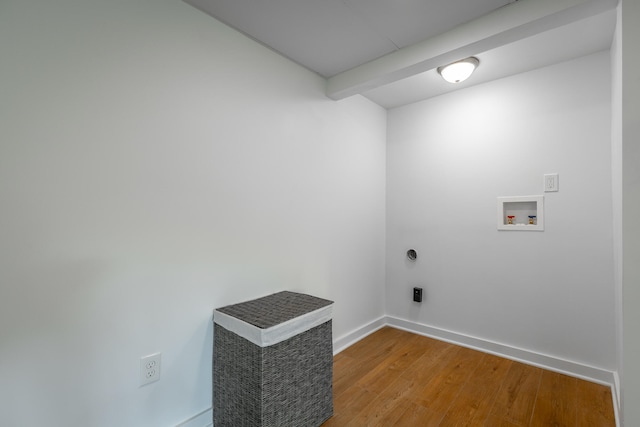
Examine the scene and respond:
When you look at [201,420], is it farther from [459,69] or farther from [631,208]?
[459,69]

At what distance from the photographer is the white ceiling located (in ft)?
4.57

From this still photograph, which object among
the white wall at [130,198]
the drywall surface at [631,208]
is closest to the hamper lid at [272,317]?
the white wall at [130,198]

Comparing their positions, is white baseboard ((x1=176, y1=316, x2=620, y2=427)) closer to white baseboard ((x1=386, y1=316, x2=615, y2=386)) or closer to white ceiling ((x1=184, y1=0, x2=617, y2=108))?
white baseboard ((x1=386, y1=316, x2=615, y2=386))

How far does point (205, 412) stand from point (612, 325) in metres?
2.49

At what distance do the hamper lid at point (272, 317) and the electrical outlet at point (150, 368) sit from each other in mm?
299

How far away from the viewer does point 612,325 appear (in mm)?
1854

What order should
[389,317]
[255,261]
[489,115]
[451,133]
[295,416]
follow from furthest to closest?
[389,317], [451,133], [489,115], [255,261], [295,416]

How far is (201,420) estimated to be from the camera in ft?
4.84

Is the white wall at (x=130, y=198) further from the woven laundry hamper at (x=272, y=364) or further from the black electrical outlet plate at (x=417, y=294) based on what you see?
the black electrical outlet plate at (x=417, y=294)

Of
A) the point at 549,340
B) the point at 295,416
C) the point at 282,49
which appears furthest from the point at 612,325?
the point at 282,49

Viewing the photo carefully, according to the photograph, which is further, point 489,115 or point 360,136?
point 360,136

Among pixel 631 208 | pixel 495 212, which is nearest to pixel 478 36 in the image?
pixel 631 208

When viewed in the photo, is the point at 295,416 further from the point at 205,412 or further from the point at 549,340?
the point at 549,340

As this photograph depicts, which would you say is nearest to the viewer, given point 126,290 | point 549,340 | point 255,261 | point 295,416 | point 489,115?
point 126,290
